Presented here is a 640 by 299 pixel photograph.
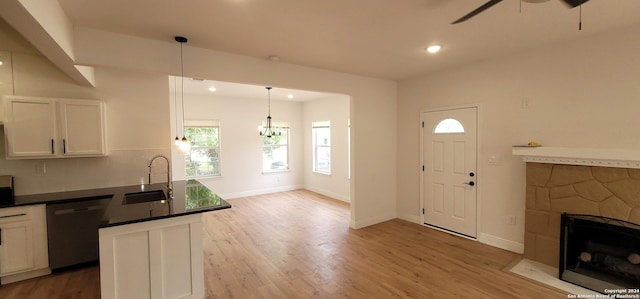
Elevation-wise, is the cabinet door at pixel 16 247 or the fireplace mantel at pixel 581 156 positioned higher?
the fireplace mantel at pixel 581 156

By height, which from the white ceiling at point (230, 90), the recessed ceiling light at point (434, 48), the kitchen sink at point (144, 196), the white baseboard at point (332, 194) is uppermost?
the white ceiling at point (230, 90)

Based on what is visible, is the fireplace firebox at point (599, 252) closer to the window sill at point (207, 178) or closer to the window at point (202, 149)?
the window sill at point (207, 178)

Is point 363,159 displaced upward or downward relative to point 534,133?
downward

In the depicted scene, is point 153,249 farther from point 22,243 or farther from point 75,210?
point 22,243

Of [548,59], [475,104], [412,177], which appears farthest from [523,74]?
[412,177]

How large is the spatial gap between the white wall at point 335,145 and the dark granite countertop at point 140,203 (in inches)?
148

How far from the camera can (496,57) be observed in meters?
3.65

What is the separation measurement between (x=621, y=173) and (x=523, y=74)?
149cm

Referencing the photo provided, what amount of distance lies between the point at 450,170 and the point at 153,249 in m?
4.11

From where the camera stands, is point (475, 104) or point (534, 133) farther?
point (475, 104)

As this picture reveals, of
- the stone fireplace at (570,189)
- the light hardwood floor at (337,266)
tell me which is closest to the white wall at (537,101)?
the stone fireplace at (570,189)

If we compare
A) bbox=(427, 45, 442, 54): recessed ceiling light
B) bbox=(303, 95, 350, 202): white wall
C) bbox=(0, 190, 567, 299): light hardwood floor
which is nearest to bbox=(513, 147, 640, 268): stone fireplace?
bbox=(0, 190, 567, 299): light hardwood floor

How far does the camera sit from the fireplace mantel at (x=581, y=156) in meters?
2.57

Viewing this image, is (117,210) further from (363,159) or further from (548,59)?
(548,59)
